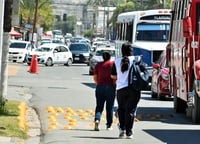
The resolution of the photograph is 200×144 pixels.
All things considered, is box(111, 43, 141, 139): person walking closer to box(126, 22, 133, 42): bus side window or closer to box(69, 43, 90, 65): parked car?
box(126, 22, 133, 42): bus side window

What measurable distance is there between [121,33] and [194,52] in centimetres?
1809

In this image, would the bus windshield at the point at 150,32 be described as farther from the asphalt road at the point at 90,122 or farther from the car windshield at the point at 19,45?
the car windshield at the point at 19,45

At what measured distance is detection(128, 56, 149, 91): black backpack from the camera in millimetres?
14102

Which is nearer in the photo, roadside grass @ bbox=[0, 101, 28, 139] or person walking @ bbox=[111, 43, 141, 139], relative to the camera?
roadside grass @ bbox=[0, 101, 28, 139]

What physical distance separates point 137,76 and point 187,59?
3838mm

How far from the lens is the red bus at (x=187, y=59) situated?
16.8 meters

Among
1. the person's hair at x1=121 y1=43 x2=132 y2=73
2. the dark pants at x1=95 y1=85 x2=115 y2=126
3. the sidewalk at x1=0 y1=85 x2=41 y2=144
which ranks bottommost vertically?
the sidewalk at x1=0 y1=85 x2=41 y2=144

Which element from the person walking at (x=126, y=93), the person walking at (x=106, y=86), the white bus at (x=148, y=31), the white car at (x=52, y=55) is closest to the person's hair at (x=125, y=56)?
the person walking at (x=126, y=93)

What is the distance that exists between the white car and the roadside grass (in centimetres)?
3391

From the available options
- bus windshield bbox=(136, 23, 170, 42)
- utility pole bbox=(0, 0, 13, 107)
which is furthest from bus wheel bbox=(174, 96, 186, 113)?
bus windshield bbox=(136, 23, 170, 42)

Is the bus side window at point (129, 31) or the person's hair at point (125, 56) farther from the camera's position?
the bus side window at point (129, 31)

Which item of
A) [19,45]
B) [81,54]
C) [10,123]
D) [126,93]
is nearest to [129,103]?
[126,93]

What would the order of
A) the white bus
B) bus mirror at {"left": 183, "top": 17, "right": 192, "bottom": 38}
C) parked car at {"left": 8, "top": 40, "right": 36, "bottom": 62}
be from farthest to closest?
parked car at {"left": 8, "top": 40, "right": 36, "bottom": 62} → the white bus → bus mirror at {"left": 183, "top": 17, "right": 192, "bottom": 38}

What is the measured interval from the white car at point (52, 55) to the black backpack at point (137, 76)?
38.3 m
